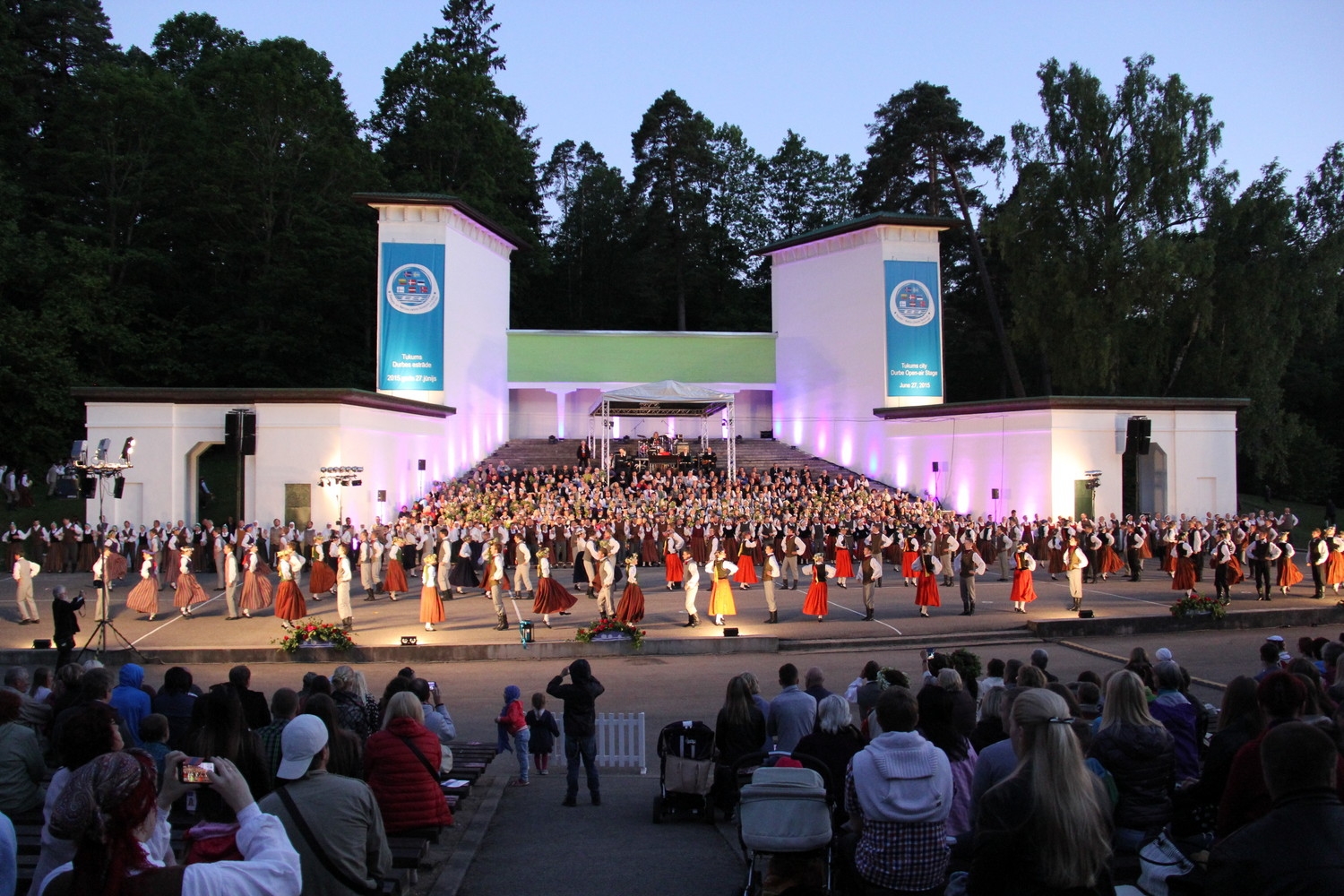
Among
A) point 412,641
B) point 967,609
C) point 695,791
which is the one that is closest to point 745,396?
point 967,609

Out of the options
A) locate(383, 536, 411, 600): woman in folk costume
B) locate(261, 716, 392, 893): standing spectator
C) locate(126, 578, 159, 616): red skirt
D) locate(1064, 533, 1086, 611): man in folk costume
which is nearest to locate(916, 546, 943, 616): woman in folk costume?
locate(1064, 533, 1086, 611): man in folk costume

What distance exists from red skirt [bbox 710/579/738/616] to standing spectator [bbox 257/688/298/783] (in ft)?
38.7

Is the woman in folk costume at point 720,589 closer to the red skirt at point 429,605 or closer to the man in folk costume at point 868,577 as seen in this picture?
the man in folk costume at point 868,577

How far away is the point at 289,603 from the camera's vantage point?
17.1 m

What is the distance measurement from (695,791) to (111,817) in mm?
5119

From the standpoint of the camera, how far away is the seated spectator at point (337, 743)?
4.80m

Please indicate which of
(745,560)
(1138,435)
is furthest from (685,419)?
(745,560)

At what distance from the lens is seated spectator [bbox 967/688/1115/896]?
3029mm

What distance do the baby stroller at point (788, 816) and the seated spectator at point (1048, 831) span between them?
1.35 m

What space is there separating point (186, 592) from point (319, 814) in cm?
1637

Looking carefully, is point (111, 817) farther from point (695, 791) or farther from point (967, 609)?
point (967, 609)

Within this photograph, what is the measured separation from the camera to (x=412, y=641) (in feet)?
50.6

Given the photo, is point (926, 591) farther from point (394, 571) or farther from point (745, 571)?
point (394, 571)

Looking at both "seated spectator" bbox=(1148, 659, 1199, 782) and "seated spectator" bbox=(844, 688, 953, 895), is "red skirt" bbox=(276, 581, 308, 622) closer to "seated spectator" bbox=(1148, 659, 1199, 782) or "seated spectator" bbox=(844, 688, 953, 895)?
"seated spectator" bbox=(1148, 659, 1199, 782)
